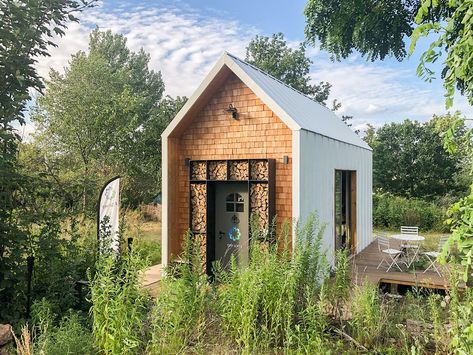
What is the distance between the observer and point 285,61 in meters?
26.2

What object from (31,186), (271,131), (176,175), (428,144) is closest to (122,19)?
(176,175)

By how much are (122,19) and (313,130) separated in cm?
698

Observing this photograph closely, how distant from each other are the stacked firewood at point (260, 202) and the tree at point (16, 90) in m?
3.66

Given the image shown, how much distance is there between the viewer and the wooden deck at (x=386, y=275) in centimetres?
679

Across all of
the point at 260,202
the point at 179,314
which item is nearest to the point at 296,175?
the point at 260,202

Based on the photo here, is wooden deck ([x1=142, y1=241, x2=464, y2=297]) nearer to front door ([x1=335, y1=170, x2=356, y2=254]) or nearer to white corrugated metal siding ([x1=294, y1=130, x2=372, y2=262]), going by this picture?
front door ([x1=335, y1=170, x2=356, y2=254])

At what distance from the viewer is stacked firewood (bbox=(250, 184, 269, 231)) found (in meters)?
6.80

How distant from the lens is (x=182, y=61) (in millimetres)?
13305

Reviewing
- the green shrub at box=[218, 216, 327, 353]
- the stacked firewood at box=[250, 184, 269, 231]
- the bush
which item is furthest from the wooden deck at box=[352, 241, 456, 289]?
the bush

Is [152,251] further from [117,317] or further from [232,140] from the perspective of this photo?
[117,317]

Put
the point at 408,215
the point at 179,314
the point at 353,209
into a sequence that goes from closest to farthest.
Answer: the point at 179,314 < the point at 353,209 < the point at 408,215

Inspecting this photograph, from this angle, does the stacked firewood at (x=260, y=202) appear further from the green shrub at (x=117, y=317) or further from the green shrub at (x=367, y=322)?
the green shrub at (x=117, y=317)

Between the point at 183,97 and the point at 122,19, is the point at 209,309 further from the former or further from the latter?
the point at 183,97

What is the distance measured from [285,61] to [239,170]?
2103 cm
